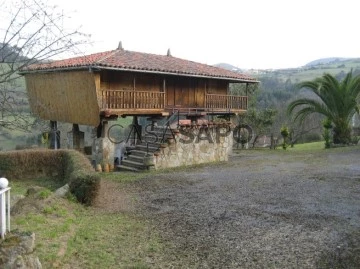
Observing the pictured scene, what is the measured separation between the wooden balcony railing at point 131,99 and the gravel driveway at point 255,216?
3908mm

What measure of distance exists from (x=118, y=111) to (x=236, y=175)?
546 cm

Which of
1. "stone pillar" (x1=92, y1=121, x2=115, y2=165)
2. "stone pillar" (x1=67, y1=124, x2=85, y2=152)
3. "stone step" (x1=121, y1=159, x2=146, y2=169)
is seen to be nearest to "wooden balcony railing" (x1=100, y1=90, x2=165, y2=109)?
"stone pillar" (x1=92, y1=121, x2=115, y2=165)

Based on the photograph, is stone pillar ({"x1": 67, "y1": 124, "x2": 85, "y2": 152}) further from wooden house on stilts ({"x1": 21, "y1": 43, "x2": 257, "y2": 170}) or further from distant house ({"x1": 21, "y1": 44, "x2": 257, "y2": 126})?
distant house ({"x1": 21, "y1": 44, "x2": 257, "y2": 126})

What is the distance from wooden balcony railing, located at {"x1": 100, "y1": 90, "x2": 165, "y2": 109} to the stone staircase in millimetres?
1222

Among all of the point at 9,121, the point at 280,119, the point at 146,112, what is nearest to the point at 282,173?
the point at 146,112

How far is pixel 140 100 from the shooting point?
1620cm

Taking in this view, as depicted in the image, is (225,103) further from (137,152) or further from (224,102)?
(137,152)

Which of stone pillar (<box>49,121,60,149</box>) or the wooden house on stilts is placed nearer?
the wooden house on stilts

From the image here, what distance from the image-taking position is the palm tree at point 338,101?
21484 mm

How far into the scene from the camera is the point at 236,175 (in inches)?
495

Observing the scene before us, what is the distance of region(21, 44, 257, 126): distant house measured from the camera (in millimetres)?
15094

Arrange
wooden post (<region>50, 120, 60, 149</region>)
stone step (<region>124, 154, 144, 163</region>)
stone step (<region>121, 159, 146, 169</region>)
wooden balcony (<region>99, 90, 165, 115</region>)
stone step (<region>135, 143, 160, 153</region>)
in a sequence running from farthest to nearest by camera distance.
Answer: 1. wooden post (<region>50, 120, 60, 149</region>)
2. wooden balcony (<region>99, 90, 165, 115</region>)
3. stone step (<region>135, 143, 160, 153</region>)
4. stone step (<region>124, 154, 144, 163</region>)
5. stone step (<region>121, 159, 146, 169</region>)

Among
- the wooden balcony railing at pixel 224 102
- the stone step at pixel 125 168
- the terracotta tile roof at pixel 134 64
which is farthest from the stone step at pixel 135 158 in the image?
the wooden balcony railing at pixel 224 102

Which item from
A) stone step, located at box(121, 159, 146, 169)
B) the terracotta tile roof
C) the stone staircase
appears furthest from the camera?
the terracotta tile roof
